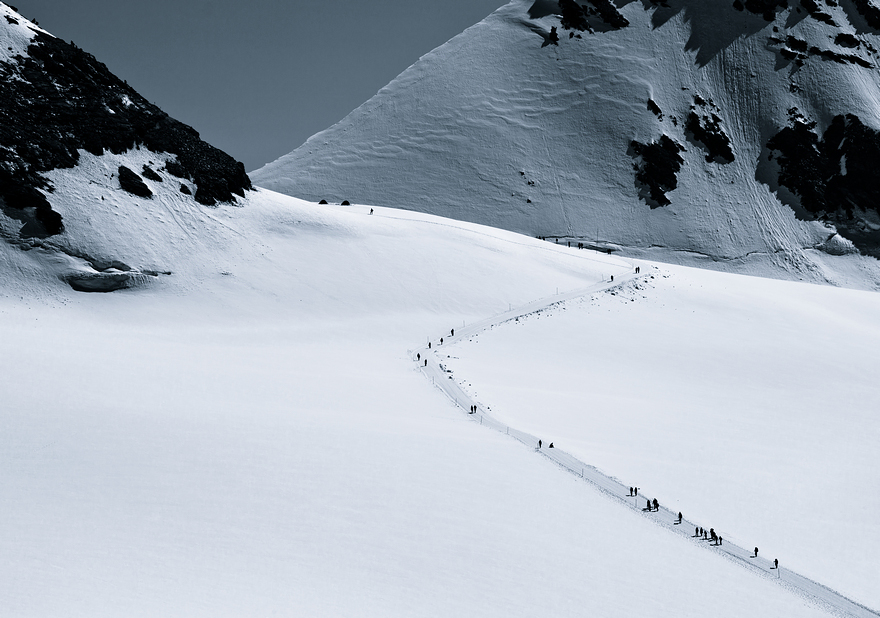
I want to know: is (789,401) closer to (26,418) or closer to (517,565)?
(517,565)

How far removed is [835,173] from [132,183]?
119840 millimetres

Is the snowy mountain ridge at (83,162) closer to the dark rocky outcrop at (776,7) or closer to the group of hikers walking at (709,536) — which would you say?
the group of hikers walking at (709,536)

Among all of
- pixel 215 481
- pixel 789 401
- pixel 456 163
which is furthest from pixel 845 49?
pixel 215 481

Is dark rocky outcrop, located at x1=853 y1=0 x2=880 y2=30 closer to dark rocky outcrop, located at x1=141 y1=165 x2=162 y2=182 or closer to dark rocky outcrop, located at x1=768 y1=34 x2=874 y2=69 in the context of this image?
dark rocky outcrop, located at x1=768 y1=34 x2=874 y2=69

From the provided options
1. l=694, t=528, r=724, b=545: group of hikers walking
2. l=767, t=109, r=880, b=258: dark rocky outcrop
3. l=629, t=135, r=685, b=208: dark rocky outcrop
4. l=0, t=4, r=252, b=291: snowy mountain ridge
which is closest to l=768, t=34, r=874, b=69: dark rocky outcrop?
l=767, t=109, r=880, b=258: dark rocky outcrop

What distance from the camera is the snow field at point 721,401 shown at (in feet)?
86.6

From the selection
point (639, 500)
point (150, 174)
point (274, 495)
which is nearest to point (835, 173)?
point (150, 174)

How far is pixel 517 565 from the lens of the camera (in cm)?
1967

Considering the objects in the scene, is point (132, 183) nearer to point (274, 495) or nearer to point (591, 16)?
point (274, 495)

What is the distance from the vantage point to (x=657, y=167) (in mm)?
126125

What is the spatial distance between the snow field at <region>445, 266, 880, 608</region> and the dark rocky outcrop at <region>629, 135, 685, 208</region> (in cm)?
6125

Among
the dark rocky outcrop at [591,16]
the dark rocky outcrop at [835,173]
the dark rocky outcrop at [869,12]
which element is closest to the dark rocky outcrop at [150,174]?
the dark rocky outcrop at [835,173]

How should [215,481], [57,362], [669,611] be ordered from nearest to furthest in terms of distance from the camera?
1. [669,611]
2. [215,481]
3. [57,362]

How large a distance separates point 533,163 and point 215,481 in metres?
110
